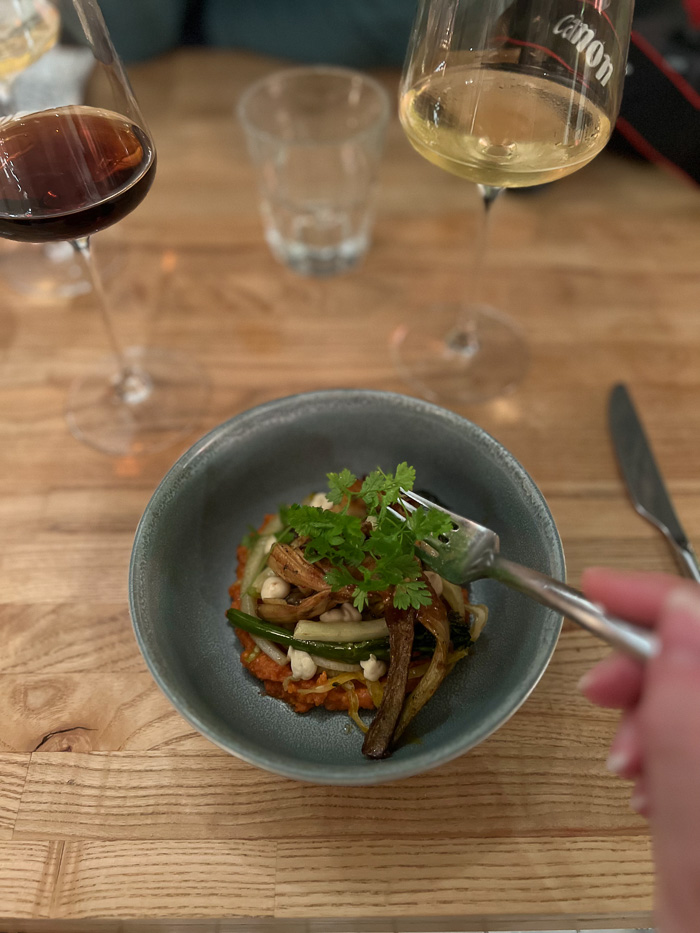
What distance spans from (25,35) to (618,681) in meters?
1.29

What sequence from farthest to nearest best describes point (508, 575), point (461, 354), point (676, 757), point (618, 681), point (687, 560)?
1. point (461, 354)
2. point (687, 560)
3. point (508, 575)
4. point (618, 681)
5. point (676, 757)

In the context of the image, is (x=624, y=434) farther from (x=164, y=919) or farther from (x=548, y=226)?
(x=164, y=919)

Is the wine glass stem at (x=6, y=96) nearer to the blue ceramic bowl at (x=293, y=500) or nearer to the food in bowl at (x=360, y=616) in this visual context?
the blue ceramic bowl at (x=293, y=500)

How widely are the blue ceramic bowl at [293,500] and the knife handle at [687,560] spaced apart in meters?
0.27

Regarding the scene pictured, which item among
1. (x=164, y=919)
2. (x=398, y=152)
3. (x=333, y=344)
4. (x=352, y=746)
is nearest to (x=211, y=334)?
(x=333, y=344)

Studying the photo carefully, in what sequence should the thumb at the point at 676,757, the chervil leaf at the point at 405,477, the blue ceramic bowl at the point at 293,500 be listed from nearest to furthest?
1. the thumb at the point at 676,757
2. the blue ceramic bowl at the point at 293,500
3. the chervil leaf at the point at 405,477

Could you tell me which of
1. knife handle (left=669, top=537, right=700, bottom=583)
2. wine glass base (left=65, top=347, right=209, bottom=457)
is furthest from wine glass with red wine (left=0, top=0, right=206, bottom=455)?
knife handle (left=669, top=537, right=700, bottom=583)

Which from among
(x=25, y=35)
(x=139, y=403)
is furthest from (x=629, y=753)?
(x=25, y=35)

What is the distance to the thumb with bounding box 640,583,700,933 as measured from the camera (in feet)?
1.54

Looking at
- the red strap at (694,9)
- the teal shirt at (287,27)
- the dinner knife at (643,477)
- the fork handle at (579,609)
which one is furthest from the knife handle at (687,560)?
the teal shirt at (287,27)

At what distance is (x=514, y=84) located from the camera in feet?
2.86

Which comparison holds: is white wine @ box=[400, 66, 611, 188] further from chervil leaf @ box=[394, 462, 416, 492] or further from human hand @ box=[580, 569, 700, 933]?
human hand @ box=[580, 569, 700, 933]

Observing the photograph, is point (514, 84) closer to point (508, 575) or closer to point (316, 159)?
point (508, 575)

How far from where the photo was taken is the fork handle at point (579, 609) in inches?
22.2
